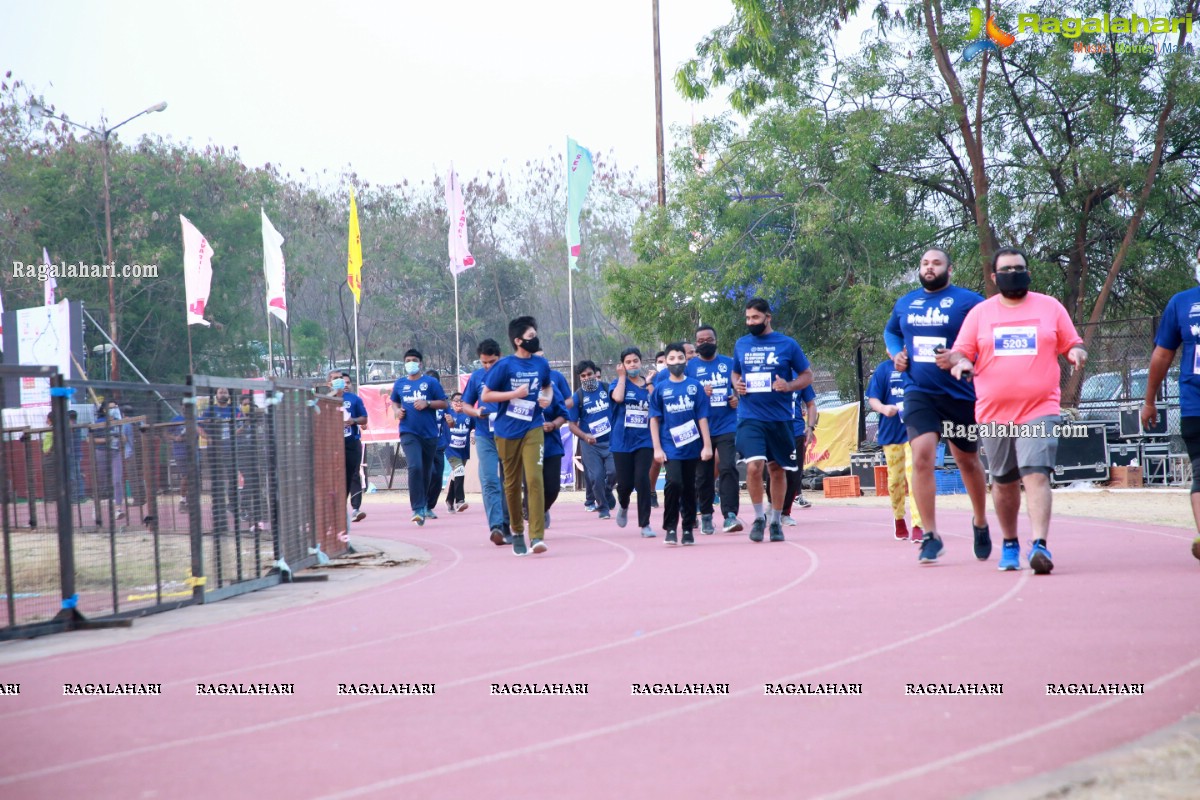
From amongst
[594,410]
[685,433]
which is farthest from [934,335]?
[594,410]

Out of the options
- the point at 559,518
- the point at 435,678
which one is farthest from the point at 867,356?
the point at 435,678

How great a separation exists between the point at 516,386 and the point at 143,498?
142 inches

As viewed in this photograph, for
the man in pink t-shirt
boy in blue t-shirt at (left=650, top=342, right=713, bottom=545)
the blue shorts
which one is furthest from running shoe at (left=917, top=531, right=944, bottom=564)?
boy in blue t-shirt at (left=650, top=342, right=713, bottom=545)

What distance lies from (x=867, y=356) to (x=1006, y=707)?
23.8 m

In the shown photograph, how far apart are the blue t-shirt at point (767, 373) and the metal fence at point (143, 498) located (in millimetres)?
4175

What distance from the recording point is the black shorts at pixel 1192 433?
8625mm

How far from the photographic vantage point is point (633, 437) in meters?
14.5

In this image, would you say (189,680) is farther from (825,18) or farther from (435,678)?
(825,18)

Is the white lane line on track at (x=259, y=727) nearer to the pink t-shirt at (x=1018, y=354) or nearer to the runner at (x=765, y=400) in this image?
the pink t-shirt at (x=1018, y=354)

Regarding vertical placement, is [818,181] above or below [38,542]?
above

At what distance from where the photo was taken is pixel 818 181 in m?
26.8

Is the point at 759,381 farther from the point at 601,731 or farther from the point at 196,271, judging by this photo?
the point at 196,271

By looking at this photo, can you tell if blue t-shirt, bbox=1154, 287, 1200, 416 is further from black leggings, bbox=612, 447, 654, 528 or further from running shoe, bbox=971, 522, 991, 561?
black leggings, bbox=612, 447, 654, 528

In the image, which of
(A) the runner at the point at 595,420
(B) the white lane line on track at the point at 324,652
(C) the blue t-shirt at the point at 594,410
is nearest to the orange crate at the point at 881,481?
(A) the runner at the point at 595,420
